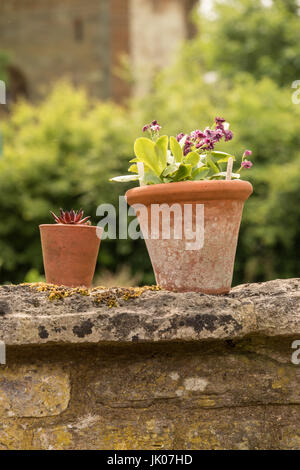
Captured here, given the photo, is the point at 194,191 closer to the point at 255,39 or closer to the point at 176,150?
the point at 176,150

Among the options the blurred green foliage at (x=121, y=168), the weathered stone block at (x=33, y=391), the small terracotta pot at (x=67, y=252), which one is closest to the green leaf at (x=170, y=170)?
the small terracotta pot at (x=67, y=252)

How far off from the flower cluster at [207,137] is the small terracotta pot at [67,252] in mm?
459

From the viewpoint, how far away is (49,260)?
2.00 m

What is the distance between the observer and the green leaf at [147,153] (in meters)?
1.90

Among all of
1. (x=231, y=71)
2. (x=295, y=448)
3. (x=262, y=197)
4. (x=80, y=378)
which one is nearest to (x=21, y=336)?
(x=80, y=378)

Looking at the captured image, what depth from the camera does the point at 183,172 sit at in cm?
191

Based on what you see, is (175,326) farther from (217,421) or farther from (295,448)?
(295,448)

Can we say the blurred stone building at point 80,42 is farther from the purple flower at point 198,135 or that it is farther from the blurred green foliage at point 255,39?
the purple flower at point 198,135

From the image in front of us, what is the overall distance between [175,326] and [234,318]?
174mm

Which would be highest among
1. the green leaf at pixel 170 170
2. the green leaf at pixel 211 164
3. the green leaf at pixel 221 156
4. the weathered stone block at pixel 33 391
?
the green leaf at pixel 221 156

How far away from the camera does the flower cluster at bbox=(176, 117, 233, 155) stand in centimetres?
197

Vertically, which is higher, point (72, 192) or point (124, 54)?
point (124, 54)

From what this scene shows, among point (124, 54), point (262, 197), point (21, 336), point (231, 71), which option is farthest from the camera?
point (124, 54)

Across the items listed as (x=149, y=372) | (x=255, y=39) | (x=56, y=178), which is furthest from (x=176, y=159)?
(x=255, y=39)
